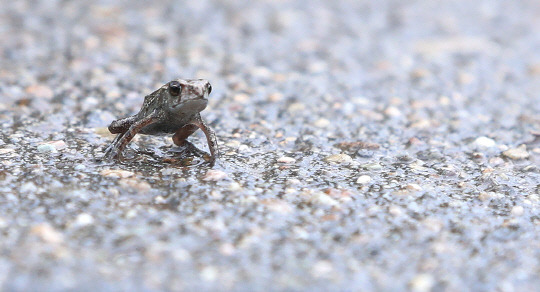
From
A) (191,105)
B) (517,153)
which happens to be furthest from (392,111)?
(191,105)

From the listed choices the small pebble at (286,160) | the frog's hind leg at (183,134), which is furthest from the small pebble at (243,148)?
the frog's hind leg at (183,134)

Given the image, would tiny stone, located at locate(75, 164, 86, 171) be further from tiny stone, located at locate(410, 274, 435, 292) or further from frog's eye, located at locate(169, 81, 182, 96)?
tiny stone, located at locate(410, 274, 435, 292)

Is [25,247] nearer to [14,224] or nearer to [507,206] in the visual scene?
[14,224]

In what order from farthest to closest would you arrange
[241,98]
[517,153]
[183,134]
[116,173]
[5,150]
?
[241,98]
[517,153]
[183,134]
[5,150]
[116,173]

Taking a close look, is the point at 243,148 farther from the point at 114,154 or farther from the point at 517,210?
the point at 517,210

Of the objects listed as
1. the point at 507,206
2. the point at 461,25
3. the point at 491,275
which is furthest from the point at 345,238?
the point at 461,25

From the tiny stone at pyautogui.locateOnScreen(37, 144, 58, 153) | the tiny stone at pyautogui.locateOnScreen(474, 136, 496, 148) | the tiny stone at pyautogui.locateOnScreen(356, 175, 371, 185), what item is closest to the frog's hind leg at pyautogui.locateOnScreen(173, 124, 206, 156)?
the tiny stone at pyautogui.locateOnScreen(37, 144, 58, 153)

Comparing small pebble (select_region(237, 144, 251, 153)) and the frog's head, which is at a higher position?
the frog's head
